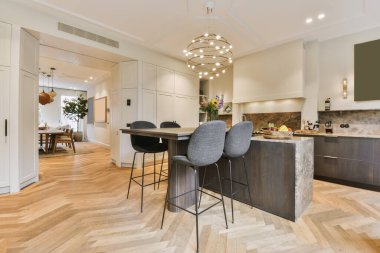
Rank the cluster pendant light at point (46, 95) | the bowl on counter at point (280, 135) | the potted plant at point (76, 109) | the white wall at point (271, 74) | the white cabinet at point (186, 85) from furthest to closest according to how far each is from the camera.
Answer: the potted plant at point (76, 109), the cluster pendant light at point (46, 95), the white cabinet at point (186, 85), the white wall at point (271, 74), the bowl on counter at point (280, 135)

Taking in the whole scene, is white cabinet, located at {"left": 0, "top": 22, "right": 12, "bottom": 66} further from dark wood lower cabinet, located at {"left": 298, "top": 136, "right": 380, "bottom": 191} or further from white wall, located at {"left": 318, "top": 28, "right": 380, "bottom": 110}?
white wall, located at {"left": 318, "top": 28, "right": 380, "bottom": 110}

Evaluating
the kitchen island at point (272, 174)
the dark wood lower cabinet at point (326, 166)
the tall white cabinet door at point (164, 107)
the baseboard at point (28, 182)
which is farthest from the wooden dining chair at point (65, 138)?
the dark wood lower cabinet at point (326, 166)

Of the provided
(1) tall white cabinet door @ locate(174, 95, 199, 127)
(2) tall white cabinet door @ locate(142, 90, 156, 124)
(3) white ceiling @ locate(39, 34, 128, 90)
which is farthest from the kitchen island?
(1) tall white cabinet door @ locate(174, 95, 199, 127)

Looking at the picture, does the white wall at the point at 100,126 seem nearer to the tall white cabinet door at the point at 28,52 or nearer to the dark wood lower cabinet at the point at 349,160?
the tall white cabinet door at the point at 28,52

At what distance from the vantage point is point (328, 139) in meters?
3.66

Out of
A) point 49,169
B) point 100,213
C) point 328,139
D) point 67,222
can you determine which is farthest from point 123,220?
point 328,139

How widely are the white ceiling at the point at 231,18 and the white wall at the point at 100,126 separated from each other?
390cm

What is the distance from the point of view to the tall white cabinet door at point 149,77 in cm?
480

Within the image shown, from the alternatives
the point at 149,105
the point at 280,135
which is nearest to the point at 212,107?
the point at 280,135

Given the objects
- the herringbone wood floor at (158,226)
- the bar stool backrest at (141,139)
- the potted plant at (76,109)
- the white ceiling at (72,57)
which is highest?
the white ceiling at (72,57)

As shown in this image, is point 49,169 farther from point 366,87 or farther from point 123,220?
point 366,87

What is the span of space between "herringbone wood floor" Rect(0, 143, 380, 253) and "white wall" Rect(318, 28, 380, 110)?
5.71 ft

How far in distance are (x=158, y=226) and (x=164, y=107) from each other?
358 cm

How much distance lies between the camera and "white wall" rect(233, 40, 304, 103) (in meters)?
4.24
